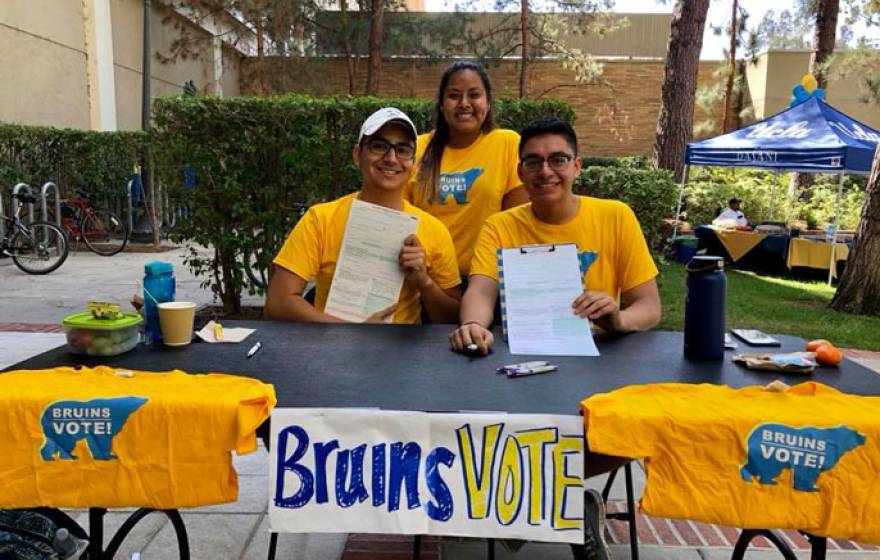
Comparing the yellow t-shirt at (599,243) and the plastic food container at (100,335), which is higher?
the yellow t-shirt at (599,243)

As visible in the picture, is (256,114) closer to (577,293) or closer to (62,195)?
(577,293)

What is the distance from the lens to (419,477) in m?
1.55

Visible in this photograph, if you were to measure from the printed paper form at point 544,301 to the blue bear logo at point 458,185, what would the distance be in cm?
80

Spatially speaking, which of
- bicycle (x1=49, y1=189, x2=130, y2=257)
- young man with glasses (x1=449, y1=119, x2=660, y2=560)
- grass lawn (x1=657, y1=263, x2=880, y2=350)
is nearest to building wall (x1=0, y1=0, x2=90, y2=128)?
bicycle (x1=49, y1=189, x2=130, y2=257)

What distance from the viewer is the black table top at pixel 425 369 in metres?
1.63

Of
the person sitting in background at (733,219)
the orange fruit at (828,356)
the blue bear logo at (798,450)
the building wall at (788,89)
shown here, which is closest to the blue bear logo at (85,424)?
A: the blue bear logo at (798,450)

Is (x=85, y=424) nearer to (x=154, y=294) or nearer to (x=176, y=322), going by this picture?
(x=176, y=322)

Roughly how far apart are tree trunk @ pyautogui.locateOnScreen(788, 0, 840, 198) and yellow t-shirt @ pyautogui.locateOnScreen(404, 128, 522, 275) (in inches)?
540

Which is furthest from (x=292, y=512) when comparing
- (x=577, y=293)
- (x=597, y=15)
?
(x=597, y=15)

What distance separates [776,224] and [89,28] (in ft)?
50.3

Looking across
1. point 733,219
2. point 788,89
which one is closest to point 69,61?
point 733,219

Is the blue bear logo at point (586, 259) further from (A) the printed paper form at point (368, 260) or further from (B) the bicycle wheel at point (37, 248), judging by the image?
(B) the bicycle wheel at point (37, 248)

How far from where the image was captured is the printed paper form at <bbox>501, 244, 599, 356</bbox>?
2070 mm

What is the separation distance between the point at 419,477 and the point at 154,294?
1082 millimetres
